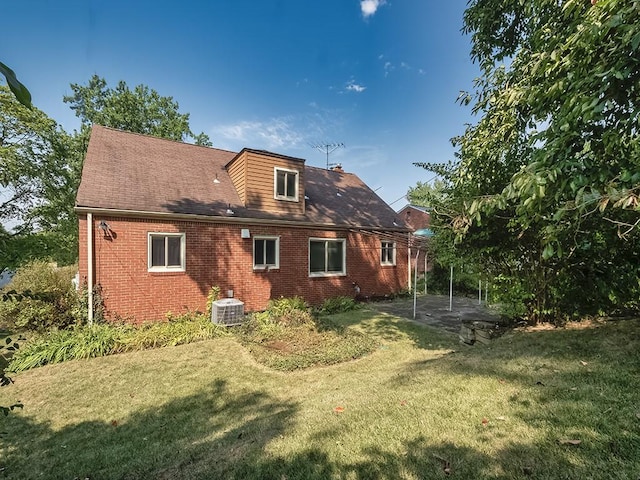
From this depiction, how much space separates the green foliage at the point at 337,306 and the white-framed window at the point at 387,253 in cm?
297

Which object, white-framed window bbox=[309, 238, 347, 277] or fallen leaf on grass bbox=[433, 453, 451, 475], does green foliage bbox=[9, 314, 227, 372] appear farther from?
fallen leaf on grass bbox=[433, 453, 451, 475]

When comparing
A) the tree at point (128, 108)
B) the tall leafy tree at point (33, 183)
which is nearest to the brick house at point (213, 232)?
the tall leafy tree at point (33, 183)

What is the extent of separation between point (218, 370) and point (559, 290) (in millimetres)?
6881

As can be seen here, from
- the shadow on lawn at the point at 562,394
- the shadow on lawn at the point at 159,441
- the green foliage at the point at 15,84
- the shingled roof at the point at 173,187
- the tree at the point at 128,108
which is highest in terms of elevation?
the tree at the point at 128,108

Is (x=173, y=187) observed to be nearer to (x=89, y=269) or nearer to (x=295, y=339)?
(x=89, y=269)

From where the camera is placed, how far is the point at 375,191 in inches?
651

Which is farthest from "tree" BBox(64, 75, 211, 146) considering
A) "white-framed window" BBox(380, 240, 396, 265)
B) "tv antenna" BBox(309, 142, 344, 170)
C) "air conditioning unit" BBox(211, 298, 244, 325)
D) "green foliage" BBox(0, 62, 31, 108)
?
"green foliage" BBox(0, 62, 31, 108)

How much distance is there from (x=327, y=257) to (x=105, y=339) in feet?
24.6

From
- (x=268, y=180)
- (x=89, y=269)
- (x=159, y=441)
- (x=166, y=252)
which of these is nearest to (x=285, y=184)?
(x=268, y=180)

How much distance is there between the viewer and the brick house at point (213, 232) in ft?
28.1

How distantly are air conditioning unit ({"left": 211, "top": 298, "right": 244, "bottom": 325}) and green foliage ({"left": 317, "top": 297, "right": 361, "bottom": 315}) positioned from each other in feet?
9.77

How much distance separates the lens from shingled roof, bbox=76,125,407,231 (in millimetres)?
8945

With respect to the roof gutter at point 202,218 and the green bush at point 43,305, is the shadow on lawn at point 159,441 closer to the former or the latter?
the green bush at point 43,305

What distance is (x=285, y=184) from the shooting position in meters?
11.7
